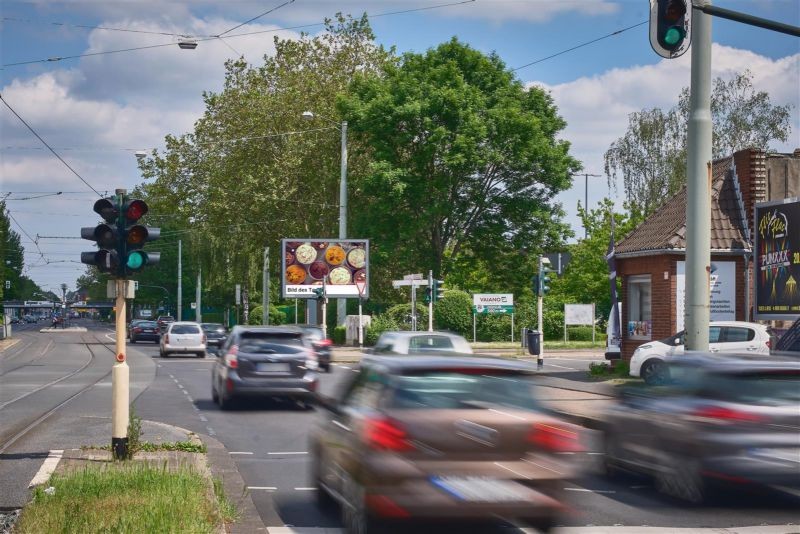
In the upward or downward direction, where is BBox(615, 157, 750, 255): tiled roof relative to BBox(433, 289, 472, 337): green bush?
upward

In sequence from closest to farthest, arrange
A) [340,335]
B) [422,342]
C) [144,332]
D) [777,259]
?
[422,342], [777,259], [340,335], [144,332]

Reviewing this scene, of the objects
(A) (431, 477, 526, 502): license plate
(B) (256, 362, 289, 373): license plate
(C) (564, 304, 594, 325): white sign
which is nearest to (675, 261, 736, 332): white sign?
(B) (256, 362, 289, 373): license plate

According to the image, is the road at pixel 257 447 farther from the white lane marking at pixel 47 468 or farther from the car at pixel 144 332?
the car at pixel 144 332

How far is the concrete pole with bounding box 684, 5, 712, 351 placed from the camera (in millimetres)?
15547

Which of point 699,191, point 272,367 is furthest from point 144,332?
point 699,191

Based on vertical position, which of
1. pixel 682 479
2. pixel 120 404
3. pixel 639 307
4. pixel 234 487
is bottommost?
pixel 234 487

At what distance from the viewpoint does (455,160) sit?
155 feet

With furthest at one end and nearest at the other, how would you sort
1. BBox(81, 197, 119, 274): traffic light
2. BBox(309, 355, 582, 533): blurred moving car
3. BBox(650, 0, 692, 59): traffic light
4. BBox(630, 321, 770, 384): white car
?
BBox(630, 321, 770, 384): white car, BBox(650, 0, 692, 59): traffic light, BBox(81, 197, 119, 274): traffic light, BBox(309, 355, 582, 533): blurred moving car

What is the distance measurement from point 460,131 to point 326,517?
4046 centimetres

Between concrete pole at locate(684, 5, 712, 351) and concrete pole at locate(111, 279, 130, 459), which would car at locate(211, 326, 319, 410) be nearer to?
concrete pole at locate(684, 5, 712, 351)

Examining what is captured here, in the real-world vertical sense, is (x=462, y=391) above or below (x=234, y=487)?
above

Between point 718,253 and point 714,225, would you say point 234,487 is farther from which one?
point 714,225

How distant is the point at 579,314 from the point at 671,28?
137 feet

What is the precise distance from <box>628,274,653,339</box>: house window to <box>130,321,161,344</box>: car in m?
38.7
